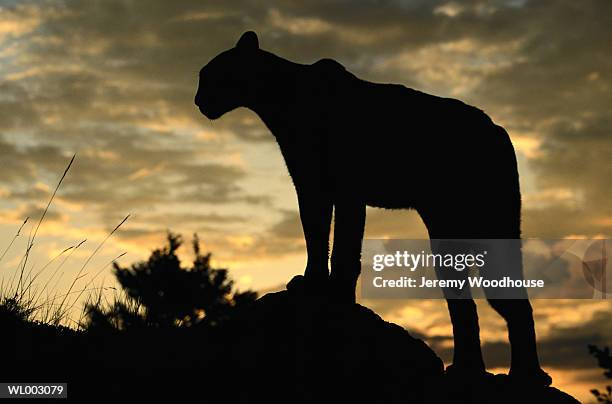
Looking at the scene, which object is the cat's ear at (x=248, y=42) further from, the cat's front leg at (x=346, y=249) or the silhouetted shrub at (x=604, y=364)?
the silhouetted shrub at (x=604, y=364)

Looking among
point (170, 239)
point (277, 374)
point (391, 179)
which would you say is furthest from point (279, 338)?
point (170, 239)

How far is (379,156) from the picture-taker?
7.55 meters

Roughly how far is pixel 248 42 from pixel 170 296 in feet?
24.7

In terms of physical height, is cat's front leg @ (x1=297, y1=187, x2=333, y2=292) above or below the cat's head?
below

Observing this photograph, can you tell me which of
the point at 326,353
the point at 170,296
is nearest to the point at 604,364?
the point at 326,353

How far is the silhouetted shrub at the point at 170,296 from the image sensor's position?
7535 mm

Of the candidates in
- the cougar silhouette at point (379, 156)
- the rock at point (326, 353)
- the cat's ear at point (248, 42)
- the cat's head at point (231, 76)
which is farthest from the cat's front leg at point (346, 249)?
the cat's ear at point (248, 42)

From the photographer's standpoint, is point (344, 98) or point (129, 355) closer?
point (129, 355)

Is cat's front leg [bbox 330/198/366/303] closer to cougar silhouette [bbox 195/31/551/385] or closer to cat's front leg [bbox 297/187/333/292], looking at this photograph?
cougar silhouette [bbox 195/31/551/385]

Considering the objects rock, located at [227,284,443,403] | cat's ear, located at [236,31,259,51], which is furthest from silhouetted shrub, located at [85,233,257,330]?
cat's ear, located at [236,31,259,51]

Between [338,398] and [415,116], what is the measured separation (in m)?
2.90

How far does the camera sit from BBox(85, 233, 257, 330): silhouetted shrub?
7535 mm

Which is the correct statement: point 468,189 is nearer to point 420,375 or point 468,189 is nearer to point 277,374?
point 420,375

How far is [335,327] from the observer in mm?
6883
